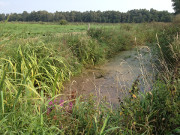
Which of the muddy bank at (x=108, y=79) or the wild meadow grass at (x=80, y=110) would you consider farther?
the muddy bank at (x=108, y=79)

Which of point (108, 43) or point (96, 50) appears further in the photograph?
point (108, 43)

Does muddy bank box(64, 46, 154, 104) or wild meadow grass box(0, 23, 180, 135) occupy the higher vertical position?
wild meadow grass box(0, 23, 180, 135)

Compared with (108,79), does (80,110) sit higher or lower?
higher

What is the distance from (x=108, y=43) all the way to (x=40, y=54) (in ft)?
17.8

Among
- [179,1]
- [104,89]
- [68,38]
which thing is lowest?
[104,89]

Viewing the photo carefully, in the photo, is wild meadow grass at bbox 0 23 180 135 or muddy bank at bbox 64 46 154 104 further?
muddy bank at bbox 64 46 154 104

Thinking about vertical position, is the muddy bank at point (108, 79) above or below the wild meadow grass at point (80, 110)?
below

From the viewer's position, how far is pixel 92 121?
1981 mm

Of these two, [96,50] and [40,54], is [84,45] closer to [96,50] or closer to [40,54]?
[96,50]

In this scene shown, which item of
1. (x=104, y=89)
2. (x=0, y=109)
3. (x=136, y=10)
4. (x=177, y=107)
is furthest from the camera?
(x=136, y=10)

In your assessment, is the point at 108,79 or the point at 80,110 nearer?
the point at 80,110

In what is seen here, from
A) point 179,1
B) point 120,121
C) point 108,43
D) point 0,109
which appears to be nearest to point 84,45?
point 108,43

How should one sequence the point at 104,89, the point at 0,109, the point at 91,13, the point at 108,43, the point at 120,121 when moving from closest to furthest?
the point at 0,109 → the point at 120,121 → the point at 104,89 → the point at 108,43 → the point at 91,13

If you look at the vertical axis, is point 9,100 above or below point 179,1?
below
